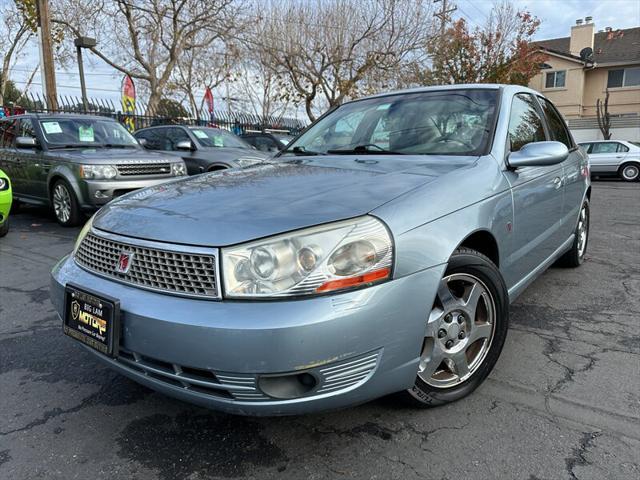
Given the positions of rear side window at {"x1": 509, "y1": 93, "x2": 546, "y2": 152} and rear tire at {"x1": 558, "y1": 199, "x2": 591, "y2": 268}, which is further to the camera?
rear tire at {"x1": 558, "y1": 199, "x2": 591, "y2": 268}

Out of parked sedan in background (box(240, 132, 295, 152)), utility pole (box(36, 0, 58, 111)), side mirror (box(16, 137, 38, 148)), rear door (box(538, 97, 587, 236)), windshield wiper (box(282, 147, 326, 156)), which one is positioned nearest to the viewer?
windshield wiper (box(282, 147, 326, 156))

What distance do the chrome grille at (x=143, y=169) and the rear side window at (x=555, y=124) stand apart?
5190mm

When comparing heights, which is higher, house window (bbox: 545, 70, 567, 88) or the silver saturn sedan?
house window (bbox: 545, 70, 567, 88)

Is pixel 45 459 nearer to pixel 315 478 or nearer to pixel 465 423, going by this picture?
pixel 315 478

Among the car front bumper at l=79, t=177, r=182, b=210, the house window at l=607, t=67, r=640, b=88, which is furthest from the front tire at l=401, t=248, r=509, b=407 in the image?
the house window at l=607, t=67, r=640, b=88

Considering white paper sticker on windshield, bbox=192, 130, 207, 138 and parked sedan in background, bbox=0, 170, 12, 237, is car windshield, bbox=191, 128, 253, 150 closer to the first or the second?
white paper sticker on windshield, bbox=192, 130, 207, 138

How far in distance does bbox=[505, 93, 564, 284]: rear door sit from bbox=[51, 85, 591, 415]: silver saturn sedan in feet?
0.12

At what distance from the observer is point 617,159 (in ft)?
56.8

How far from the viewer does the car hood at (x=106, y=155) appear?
6643mm

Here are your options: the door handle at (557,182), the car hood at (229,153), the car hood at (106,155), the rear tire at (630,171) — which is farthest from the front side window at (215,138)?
the rear tire at (630,171)

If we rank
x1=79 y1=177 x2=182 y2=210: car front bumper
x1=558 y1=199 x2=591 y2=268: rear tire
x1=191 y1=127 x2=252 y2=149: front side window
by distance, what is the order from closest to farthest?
1. x1=558 y1=199 x2=591 y2=268: rear tire
2. x1=79 y1=177 x2=182 y2=210: car front bumper
3. x1=191 y1=127 x2=252 y2=149: front side window

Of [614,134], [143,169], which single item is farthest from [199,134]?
[614,134]

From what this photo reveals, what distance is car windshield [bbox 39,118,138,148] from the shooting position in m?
7.38

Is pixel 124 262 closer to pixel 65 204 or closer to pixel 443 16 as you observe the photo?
pixel 65 204
